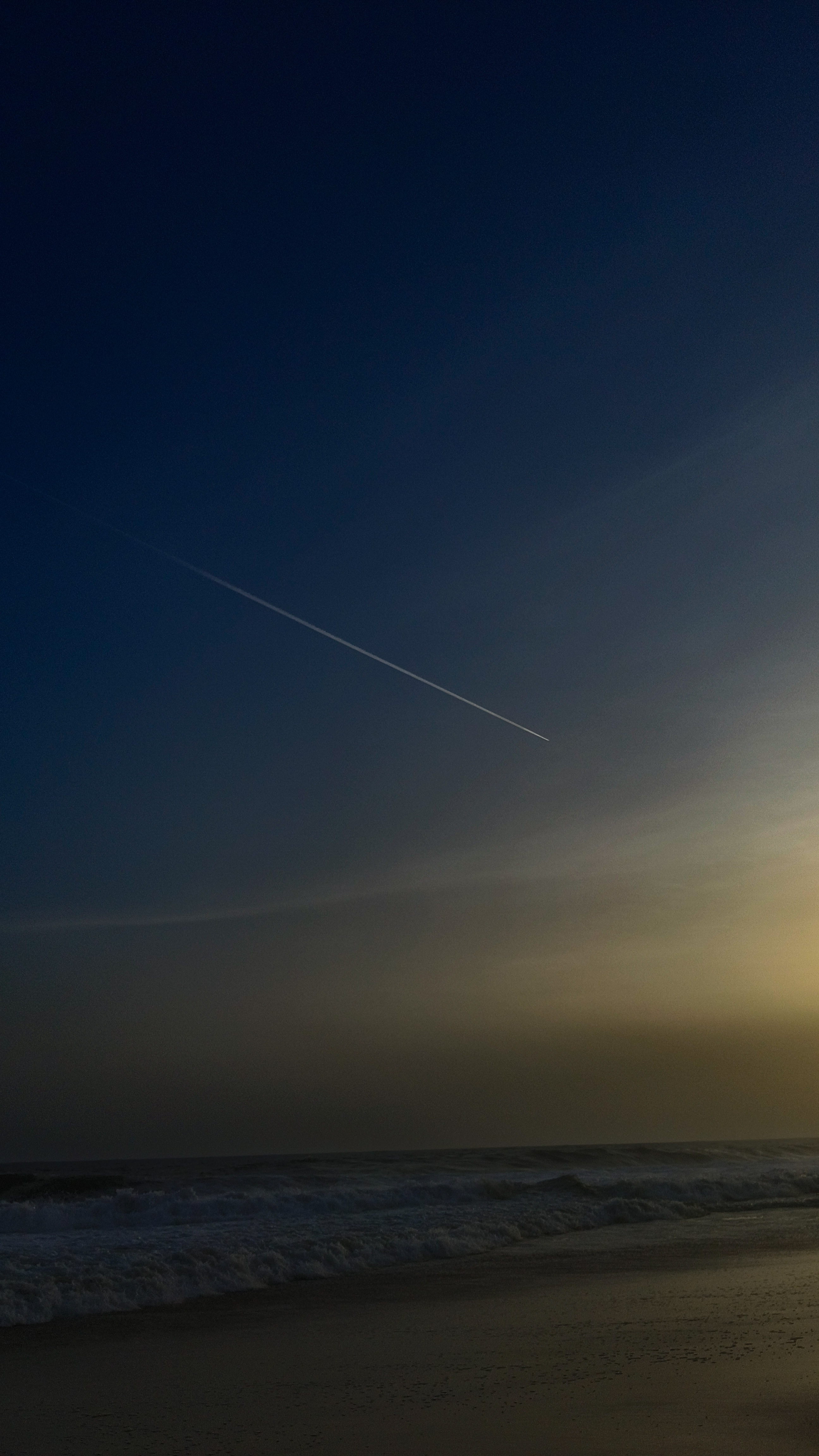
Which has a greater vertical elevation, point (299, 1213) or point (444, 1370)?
point (444, 1370)

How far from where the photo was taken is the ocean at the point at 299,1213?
49.3ft

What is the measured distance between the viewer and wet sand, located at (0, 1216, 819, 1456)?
7.31 meters

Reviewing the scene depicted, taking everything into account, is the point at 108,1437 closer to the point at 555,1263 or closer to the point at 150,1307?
the point at 150,1307

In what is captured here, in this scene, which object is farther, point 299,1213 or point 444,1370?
point 299,1213

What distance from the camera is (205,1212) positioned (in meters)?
24.1

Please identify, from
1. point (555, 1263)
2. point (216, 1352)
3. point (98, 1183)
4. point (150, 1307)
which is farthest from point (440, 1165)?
point (216, 1352)

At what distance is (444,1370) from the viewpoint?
9406 mm

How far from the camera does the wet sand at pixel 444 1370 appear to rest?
7312 millimetres

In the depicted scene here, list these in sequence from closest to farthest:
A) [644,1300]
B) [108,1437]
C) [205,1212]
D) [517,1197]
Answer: [108,1437]
[644,1300]
[205,1212]
[517,1197]

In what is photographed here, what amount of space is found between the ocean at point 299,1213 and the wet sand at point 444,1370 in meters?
1.06

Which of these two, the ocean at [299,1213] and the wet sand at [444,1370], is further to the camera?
the ocean at [299,1213]

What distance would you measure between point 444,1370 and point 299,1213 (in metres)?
16.2

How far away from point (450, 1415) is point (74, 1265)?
9754 millimetres

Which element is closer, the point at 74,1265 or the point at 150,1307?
the point at 150,1307
